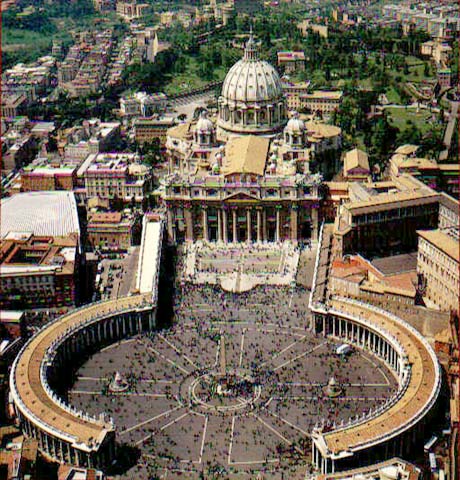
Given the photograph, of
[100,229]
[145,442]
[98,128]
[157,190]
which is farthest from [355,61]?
[145,442]

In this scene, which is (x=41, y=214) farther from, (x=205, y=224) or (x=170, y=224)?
(x=205, y=224)

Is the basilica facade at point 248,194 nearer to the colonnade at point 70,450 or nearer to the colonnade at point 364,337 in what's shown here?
the colonnade at point 364,337

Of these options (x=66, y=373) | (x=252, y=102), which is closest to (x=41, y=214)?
(x=252, y=102)

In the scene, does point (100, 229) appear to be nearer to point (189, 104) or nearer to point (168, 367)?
point (168, 367)

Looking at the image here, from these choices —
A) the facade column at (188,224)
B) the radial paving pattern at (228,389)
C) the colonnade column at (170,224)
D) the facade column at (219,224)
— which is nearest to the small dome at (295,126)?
the facade column at (219,224)

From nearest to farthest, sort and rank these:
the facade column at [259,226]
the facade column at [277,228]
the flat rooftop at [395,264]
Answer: the flat rooftop at [395,264]
the facade column at [277,228]
the facade column at [259,226]

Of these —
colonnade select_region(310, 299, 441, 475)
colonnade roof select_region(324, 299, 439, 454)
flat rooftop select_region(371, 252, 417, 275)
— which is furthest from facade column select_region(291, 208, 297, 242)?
colonnade roof select_region(324, 299, 439, 454)

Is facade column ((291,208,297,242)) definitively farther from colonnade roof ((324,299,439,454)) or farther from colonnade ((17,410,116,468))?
colonnade ((17,410,116,468))
